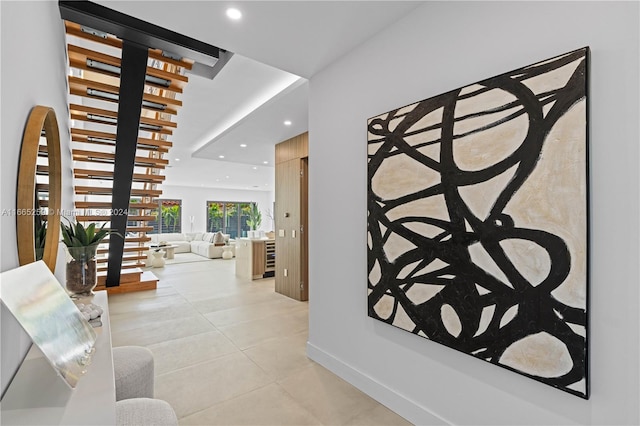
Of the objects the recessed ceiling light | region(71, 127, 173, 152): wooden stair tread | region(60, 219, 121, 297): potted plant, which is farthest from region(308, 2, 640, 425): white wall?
region(71, 127, 173, 152): wooden stair tread

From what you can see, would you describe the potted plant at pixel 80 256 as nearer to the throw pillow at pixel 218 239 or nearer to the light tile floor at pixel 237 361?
the light tile floor at pixel 237 361

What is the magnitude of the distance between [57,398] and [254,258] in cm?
559

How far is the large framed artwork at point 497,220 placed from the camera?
4.20 feet

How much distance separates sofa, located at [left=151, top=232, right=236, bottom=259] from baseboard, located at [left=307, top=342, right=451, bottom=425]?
782 cm

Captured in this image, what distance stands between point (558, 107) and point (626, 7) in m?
0.40

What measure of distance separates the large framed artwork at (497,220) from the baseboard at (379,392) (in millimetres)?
474

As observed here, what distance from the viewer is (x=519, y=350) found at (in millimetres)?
1434

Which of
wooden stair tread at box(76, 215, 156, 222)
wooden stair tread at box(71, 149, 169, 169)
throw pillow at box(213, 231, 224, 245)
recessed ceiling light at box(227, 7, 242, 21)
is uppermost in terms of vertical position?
recessed ceiling light at box(227, 7, 242, 21)

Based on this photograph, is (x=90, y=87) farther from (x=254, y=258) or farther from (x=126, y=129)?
(x=254, y=258)

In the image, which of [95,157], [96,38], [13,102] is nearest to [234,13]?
[13,102]

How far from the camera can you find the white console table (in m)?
0.79

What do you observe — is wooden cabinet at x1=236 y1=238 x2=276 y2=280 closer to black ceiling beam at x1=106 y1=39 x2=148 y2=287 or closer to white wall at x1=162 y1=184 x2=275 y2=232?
black ceiling beam at x1=106 y1=39 x2=148 y2=287

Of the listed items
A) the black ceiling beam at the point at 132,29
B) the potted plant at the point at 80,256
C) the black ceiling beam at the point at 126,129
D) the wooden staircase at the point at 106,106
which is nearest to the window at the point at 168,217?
the wooden staircase at the point at 106,106

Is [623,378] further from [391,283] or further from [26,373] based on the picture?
[26,373]
